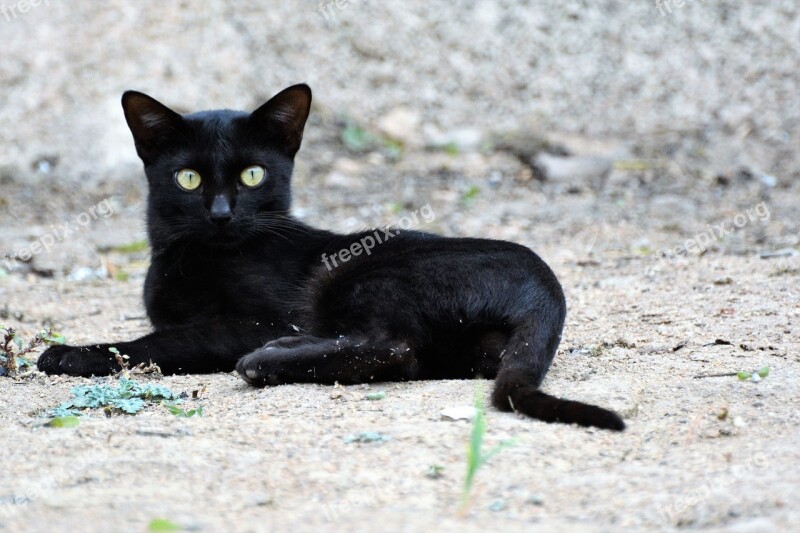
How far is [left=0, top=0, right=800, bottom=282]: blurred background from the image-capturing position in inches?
281

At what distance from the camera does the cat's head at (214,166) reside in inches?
154

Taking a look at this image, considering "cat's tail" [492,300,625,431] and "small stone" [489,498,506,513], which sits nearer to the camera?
"small stone" [489,498,506,513]

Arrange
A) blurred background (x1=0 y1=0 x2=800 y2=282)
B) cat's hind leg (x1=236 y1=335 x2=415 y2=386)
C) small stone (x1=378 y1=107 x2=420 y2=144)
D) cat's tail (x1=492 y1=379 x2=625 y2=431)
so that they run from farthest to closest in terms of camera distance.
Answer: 1. small stone (x1=378 y1=107 x2=420 y2=144)
2. blurred background (x1=0 y1=0 x2=800 y2=282)
3. cat's hind leg (x1=236 y1=335 x2=415 y2=386)
4. cat's tail (x1=492 y1=379 x2=625 y2=431)

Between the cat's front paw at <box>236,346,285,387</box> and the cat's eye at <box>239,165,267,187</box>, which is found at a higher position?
the cat's eye at <box>239,165,267,187</box>

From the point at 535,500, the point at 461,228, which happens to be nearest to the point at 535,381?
the point at 535,500

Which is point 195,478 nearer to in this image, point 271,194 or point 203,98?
point 271,194


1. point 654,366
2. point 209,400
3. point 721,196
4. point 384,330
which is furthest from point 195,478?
point 721,196

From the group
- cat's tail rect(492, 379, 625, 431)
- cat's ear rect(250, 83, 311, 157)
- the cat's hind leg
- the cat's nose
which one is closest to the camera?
cat's tail rect(492, 379, 625, 431)

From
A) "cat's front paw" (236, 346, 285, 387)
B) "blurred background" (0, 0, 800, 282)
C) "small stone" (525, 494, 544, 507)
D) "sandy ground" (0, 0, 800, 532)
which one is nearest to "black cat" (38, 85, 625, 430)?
"cat's front paw" (236, 346, 285, 387)

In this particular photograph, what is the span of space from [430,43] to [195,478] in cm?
645

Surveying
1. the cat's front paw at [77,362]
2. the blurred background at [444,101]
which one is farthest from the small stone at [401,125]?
the cat's front paw at [77,362]

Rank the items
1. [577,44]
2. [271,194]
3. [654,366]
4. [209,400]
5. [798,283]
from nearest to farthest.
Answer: [209,400], [654,366], [271,194], [798,283], [577,44]

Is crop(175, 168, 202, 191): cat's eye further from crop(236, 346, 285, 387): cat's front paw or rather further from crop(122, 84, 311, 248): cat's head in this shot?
crop(236, 346, 285, 387): cat's front paw

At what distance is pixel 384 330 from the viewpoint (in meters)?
3.46
